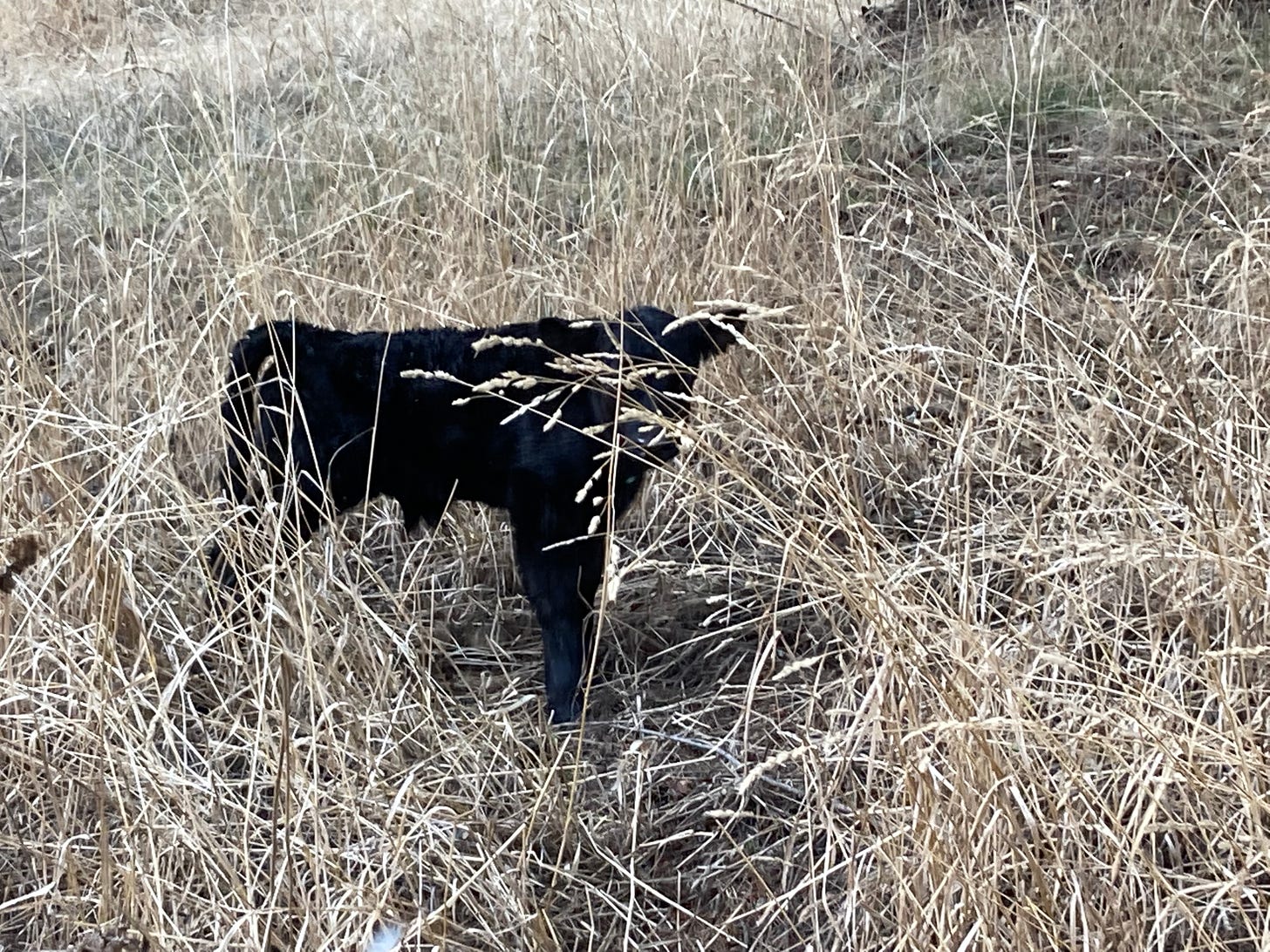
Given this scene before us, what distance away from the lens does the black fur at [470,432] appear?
2.59 m

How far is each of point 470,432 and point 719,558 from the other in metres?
0.86

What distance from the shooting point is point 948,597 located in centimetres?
196

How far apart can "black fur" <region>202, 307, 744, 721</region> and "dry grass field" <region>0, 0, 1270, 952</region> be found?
18 cm

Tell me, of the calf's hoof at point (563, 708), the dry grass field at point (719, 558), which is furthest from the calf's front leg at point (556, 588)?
the dry grass field at point (719, 558)

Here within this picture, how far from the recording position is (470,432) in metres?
2.65

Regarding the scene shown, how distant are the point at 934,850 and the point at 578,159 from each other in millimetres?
3292

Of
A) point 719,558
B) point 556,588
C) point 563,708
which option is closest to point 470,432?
point 556,588

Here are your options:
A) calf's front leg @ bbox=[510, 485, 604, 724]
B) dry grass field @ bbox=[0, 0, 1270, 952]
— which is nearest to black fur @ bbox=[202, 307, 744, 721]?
Answer: calf's front leg @ bbox=[510, 485, 604, 724]

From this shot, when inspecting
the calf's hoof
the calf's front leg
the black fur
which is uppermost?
the black fur

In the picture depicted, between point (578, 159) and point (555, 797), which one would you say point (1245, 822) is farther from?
point (578, 159)

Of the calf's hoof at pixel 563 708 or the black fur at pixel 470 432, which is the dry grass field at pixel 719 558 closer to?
the calf's hoof at pixel 563 708

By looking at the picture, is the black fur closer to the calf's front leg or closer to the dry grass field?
the calf's front leg

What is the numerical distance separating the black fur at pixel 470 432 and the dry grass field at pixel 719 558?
18cm

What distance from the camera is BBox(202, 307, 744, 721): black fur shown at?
8.50ft
